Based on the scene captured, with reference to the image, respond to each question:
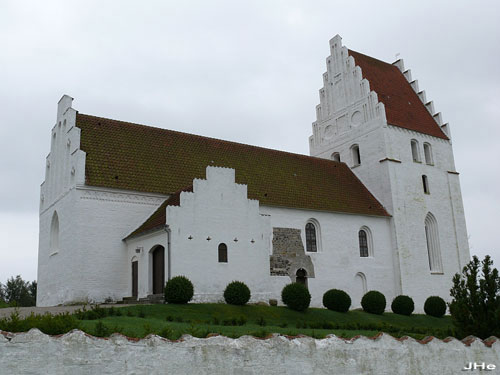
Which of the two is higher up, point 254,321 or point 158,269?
point 158,269

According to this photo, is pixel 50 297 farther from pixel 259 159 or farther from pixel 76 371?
pixel 76 371

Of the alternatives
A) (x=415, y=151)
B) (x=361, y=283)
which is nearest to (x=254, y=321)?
(x=361, y=283)

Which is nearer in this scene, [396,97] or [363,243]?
[363,243]

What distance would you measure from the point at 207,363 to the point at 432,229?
2668 centimetres

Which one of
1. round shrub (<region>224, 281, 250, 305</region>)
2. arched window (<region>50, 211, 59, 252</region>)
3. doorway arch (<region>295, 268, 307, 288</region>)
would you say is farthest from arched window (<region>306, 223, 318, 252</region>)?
arched window (<region>50, 211, 59, 252</region>)

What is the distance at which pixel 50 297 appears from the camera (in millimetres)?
24438

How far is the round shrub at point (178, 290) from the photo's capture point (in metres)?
19.0

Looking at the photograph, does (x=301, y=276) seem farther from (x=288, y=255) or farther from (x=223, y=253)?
(x=223, y=253)

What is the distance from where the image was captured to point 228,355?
30.7 feet

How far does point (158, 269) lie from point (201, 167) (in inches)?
283

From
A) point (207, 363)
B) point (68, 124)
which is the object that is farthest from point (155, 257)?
point (207, 363)

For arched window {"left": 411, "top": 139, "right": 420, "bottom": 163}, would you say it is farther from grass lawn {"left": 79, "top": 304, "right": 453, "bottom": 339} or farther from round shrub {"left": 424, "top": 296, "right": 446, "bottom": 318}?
grass lawn {"left": 79, "top": 304, "right": 453, "bottom": 339}

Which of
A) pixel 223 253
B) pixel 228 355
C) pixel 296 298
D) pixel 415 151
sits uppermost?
pixel 415 151

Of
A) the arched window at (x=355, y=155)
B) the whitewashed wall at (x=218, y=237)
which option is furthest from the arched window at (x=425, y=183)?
the whitewashed wall at (x=218, y=237)
